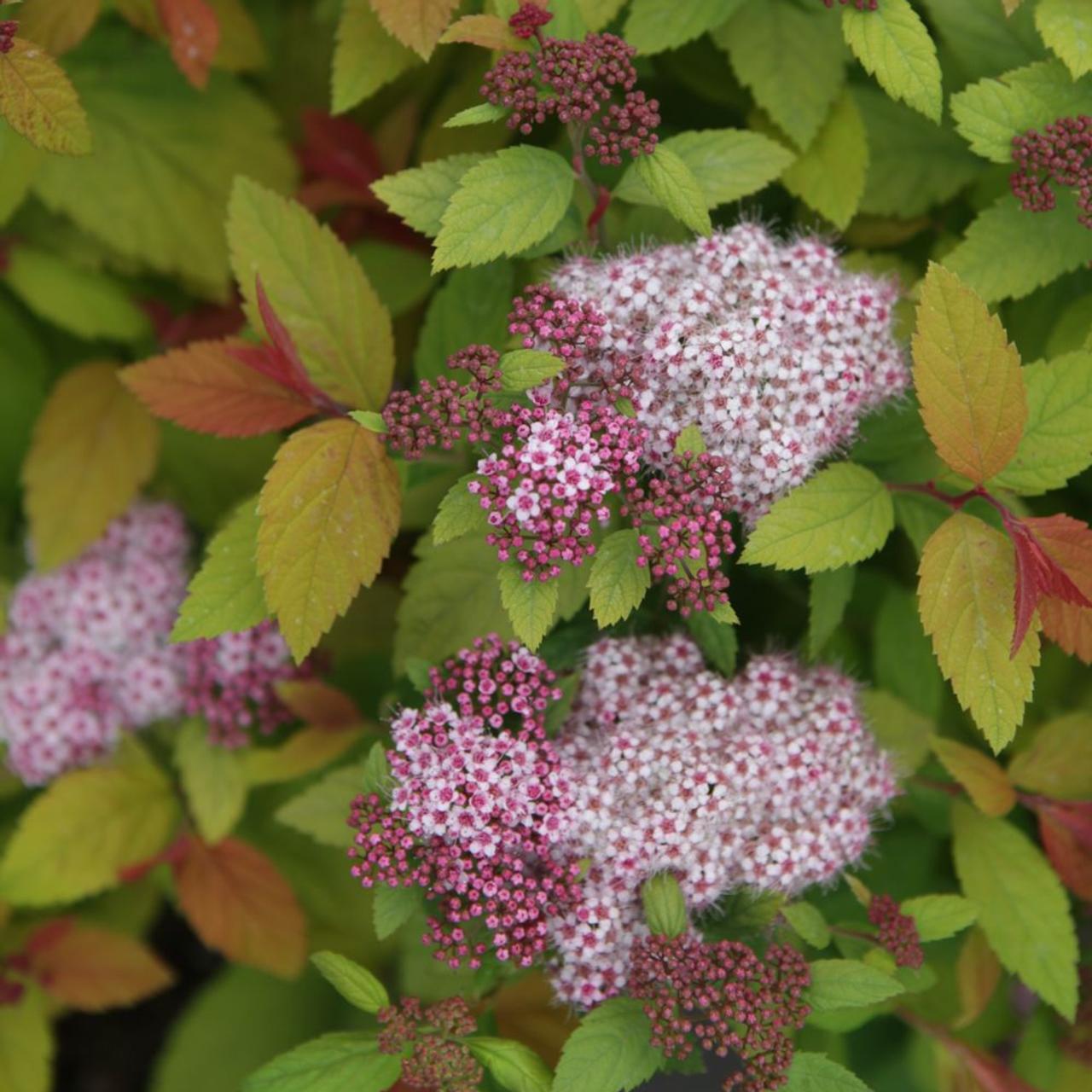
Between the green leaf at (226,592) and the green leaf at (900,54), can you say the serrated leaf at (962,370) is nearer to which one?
the green leaf at (900,54)

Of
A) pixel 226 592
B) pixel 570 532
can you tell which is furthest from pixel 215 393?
pixel 570 532

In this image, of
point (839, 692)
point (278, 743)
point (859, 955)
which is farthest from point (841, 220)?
point (278, 743)

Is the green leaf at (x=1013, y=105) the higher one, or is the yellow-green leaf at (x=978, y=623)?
the green leaf at (x=1013, y=105)

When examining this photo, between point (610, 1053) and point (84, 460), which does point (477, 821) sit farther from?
point (84, 460)

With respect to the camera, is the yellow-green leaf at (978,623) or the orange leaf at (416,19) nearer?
the yellow-green leaf at (978,623)

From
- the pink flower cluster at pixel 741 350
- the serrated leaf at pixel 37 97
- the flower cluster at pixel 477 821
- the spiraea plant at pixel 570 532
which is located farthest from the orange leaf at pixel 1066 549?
the serrated leaf at pixel 37 97

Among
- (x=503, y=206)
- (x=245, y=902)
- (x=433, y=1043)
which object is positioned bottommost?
(x=245, y=902)

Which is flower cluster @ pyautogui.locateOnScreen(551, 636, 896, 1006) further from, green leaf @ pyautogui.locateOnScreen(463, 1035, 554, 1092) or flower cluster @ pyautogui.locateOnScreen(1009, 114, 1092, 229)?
flower cluster @ pyautogui.locateOnScreen(1009, 114, 1092, 229)
